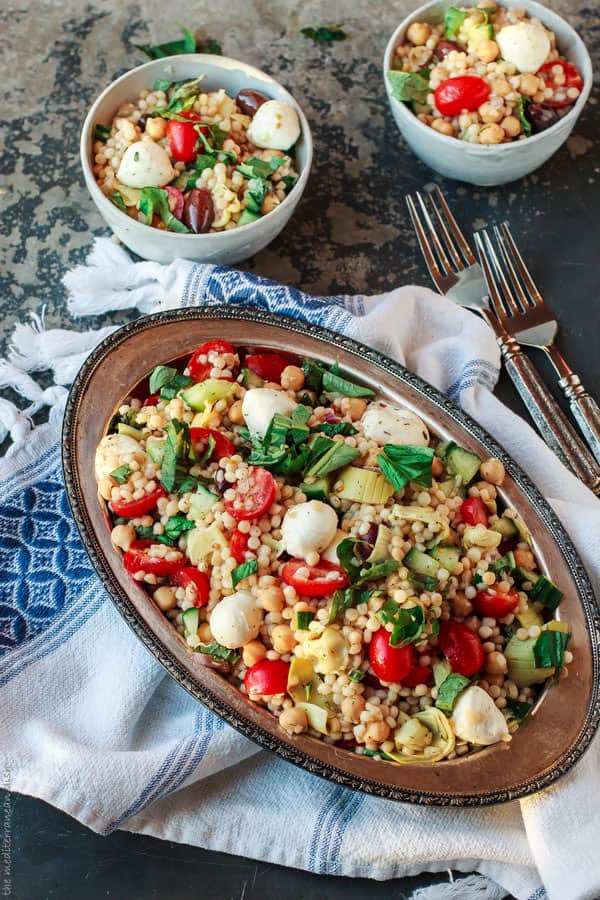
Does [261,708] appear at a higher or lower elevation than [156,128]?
lower

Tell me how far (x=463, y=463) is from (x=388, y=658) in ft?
1.66

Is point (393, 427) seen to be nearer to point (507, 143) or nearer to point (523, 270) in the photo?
point (523, 270)

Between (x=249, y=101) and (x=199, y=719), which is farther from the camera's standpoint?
(x=249, y=101)

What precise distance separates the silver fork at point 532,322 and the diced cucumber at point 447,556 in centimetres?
78

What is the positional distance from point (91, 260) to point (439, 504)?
52.6 inches

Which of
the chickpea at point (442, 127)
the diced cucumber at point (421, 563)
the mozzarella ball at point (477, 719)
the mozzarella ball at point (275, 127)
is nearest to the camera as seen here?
the mozzarella ball at point (477, 719)

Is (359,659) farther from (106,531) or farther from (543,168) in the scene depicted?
(543,168)

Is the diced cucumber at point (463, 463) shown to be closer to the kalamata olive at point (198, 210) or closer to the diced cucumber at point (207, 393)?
the diced cucumber at point (207, 393)

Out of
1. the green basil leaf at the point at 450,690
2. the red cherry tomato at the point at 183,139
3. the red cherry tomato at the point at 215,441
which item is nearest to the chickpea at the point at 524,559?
the green basil leaf at the point at 450,690

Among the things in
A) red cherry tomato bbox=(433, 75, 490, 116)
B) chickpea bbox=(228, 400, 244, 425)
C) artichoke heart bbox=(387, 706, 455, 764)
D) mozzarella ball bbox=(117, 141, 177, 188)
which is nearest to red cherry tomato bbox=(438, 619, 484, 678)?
artichoke heart bbox=(387, 706, 455, 764)

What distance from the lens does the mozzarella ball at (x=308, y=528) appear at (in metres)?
2.03

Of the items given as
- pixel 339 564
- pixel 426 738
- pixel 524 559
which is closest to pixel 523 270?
pixel 524 559

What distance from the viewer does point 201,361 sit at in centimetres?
233

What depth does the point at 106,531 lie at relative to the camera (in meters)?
2.16
